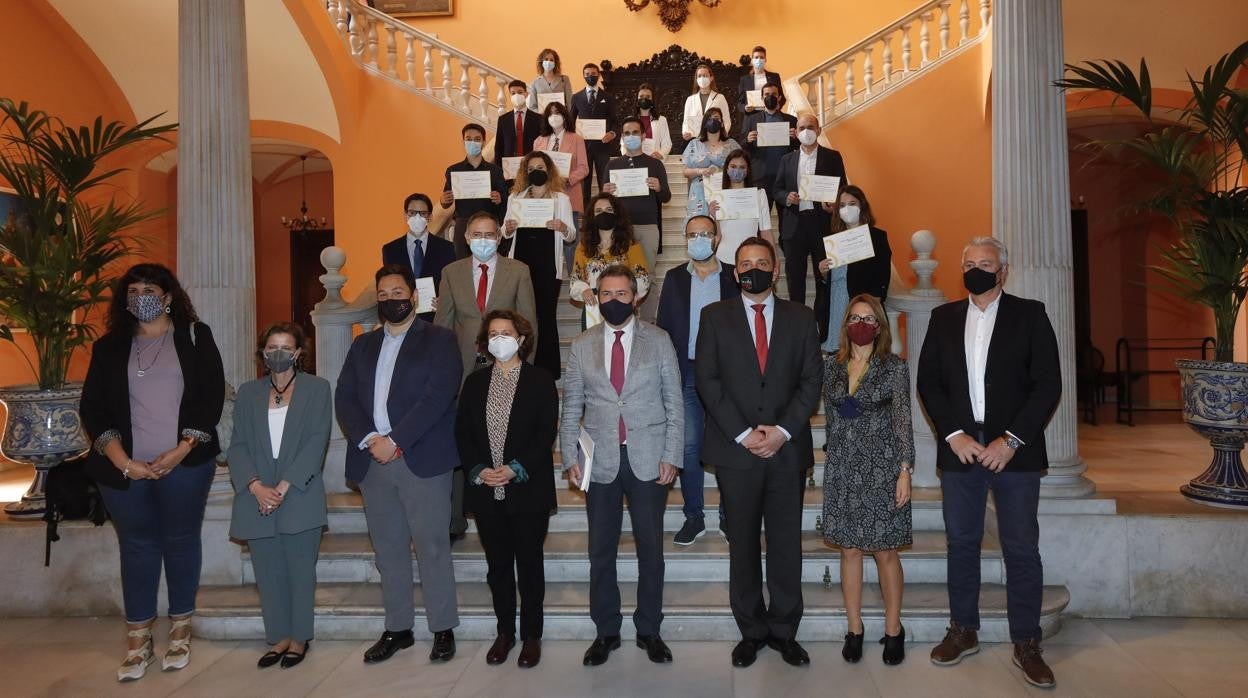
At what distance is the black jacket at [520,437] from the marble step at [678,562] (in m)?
0.93

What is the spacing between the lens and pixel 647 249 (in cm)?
692

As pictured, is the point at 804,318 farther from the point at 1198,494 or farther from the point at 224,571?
the point at 224,571

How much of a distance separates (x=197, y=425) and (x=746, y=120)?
19.1 feet

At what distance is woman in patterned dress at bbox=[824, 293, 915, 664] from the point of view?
4.06 meters

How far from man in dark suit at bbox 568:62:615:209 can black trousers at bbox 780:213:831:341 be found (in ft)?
7.32

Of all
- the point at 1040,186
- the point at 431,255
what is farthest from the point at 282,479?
the point at 1040,186

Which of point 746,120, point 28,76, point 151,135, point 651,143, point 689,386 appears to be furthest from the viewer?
point 28,76

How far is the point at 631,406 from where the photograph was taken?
4148 mm

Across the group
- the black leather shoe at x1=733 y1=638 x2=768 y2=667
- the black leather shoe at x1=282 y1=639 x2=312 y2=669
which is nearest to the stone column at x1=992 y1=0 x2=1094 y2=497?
the black leather shoe at x1=733 y1=638 x2=768 y2=667

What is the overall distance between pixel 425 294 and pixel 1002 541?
3.76 metres

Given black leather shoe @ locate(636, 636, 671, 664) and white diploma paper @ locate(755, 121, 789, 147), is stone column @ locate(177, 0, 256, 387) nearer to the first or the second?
black leather shoe @ locate(636, 636, 671, 664)

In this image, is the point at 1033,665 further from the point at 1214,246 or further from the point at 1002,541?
the point at 1214,246

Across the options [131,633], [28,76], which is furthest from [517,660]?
[28,76]

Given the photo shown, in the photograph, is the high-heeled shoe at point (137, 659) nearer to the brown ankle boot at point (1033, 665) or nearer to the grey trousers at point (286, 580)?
the grey trousers at point (286, 580)
